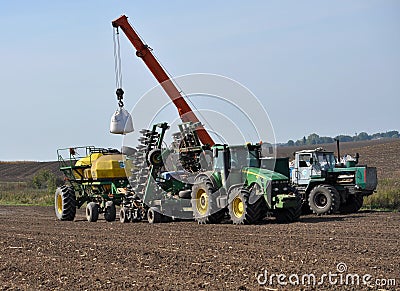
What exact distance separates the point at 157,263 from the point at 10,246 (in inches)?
198

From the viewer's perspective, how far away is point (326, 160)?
2564 centimetres

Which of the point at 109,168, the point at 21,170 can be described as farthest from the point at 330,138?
the point at 109,168

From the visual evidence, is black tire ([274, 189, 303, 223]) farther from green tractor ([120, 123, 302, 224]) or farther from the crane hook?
the crane hook

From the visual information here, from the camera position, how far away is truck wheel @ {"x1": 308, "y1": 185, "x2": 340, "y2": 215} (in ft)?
78.9

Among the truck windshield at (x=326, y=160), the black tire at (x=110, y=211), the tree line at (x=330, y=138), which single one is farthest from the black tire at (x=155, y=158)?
the tree line at (x=330, y=138)

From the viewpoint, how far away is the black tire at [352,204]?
2514cm

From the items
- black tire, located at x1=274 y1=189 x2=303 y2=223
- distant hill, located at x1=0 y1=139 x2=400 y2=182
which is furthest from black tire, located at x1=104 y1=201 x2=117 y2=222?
distant hill, located at x1=0 y1=139 x2=400 y2=182

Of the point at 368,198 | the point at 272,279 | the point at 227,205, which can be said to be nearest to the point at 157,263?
the point at 272,279

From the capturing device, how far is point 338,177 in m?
25.4

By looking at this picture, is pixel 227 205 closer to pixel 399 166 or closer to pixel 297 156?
pixel 297 156

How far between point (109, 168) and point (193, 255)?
39.5 feet

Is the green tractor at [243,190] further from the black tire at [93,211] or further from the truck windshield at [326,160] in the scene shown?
the black tire at [93,211]

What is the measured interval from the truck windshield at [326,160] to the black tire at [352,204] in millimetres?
1335

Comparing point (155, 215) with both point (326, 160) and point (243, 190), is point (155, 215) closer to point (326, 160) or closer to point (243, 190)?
point (243, 190)
